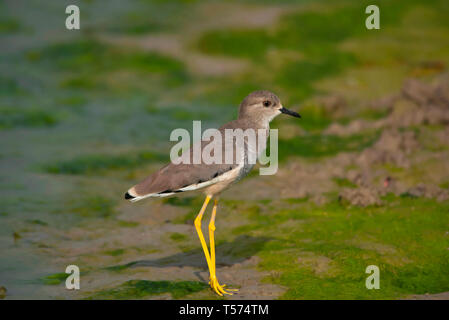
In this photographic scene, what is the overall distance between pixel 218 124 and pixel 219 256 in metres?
5.07

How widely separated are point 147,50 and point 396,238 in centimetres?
928

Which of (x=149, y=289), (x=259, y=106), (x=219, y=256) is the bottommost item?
(x=149, y=289)

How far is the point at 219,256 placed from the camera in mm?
7254

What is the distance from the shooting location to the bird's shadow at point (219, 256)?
7082mm

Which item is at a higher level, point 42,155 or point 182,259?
point 42,155

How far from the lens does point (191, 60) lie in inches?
584

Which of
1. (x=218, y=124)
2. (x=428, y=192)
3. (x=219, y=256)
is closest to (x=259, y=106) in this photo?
(x=219, y=256)

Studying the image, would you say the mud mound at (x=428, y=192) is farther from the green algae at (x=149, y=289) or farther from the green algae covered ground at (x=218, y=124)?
the green algae at (x=149, y=289)

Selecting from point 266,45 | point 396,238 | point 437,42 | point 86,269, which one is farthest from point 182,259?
point 437,42

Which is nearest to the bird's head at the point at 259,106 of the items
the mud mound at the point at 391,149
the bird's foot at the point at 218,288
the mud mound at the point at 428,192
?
the bird's foot at the point at 218,288

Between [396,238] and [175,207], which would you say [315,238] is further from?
[175,207]

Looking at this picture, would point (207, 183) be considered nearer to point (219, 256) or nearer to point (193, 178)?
point (193, 178)

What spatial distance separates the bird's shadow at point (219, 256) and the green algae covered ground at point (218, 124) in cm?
2

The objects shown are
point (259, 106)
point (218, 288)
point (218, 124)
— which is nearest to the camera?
point (218, 288)
